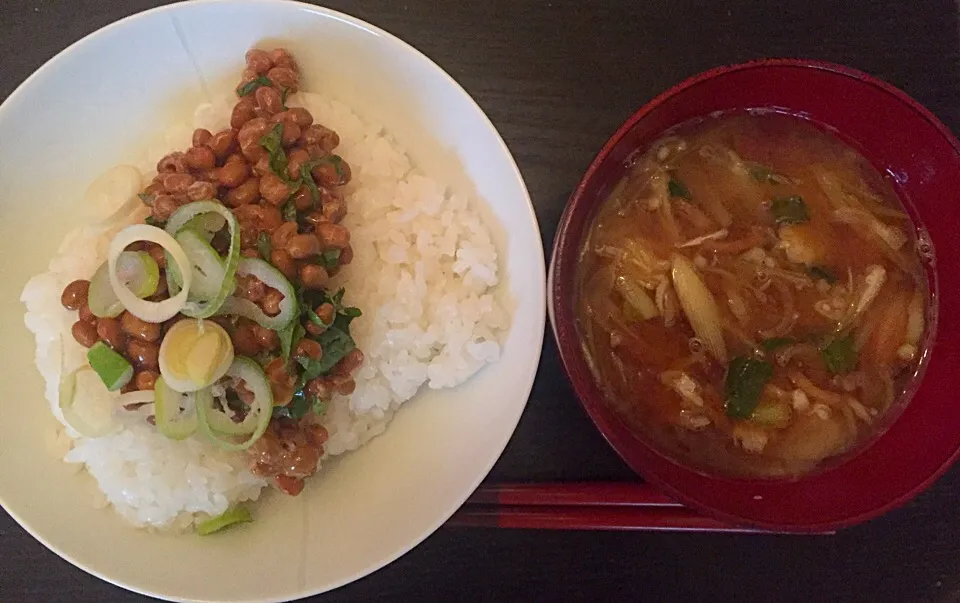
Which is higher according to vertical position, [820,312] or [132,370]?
[132,370]

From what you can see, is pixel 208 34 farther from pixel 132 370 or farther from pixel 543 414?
pixel 543 414

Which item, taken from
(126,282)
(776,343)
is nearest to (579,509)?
(776,343)

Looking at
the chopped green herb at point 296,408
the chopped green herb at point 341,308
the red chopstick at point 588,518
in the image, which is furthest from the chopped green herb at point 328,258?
the red chopstick at point 588,518

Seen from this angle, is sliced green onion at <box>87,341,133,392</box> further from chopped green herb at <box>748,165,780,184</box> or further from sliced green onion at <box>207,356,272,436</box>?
chopped green herb at <box>748,165,780,184</box>

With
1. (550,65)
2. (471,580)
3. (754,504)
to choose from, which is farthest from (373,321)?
(754,504)

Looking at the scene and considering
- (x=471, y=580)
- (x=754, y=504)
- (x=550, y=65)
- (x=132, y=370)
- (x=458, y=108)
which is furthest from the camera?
(x=550, y=65)

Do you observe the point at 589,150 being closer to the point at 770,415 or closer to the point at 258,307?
the point at 770,415
